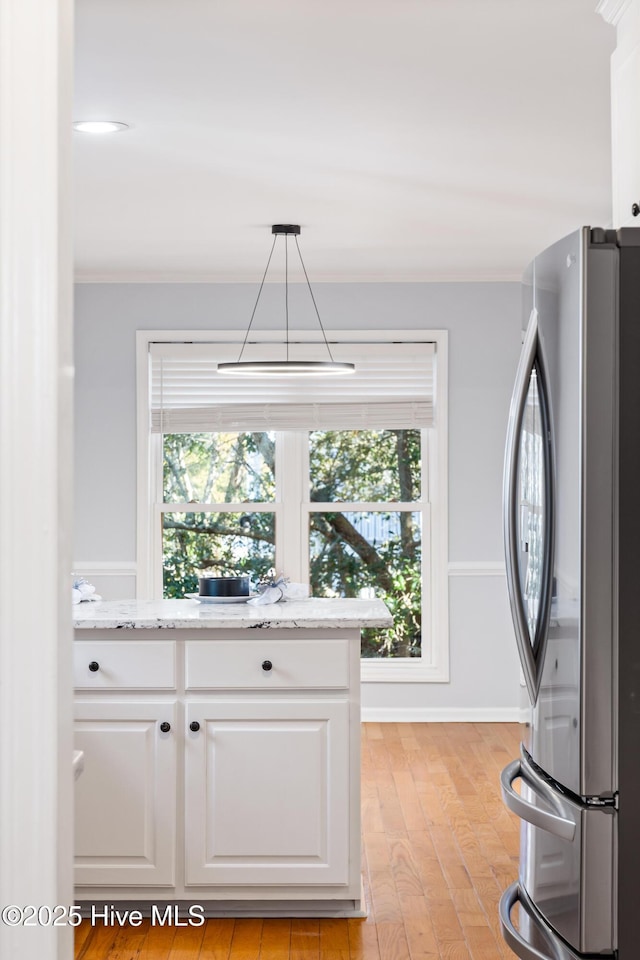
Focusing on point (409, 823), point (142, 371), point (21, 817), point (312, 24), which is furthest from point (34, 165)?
point (142, 371)

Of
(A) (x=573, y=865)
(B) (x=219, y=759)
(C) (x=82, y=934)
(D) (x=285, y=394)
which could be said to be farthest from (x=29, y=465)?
(D) (x=285, y=394)

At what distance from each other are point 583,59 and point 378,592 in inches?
149

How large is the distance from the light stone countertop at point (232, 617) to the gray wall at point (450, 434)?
2528mm

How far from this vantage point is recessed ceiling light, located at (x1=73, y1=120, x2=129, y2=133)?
3.07 m

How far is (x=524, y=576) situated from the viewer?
194 cm

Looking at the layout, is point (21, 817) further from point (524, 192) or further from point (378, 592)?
point (378, 592)

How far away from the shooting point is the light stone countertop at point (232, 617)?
2.97 meters

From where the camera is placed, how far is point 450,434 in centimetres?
575

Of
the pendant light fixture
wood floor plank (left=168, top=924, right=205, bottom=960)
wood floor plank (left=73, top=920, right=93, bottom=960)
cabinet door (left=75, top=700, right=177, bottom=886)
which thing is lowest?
wood floor plank (left=73, top=920, right=93, bottom=960)

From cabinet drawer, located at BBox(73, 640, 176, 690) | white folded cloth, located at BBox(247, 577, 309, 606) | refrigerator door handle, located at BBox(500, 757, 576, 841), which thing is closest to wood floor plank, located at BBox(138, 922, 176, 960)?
cabinet drawer, located at BBox(73, 640, 176, 690)

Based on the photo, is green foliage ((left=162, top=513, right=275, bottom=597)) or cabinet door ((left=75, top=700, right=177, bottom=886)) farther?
green foliage ((left=162, top=513, right=275, bottom=597))

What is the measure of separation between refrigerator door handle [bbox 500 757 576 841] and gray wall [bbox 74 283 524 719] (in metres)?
3.75

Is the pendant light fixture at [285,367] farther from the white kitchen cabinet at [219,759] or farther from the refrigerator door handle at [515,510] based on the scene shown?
the refrigerator door handle at [515,510]

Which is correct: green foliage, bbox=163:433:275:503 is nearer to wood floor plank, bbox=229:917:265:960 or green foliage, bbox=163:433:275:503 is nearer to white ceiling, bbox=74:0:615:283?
white ceiling, bbox=74:0:615:283
